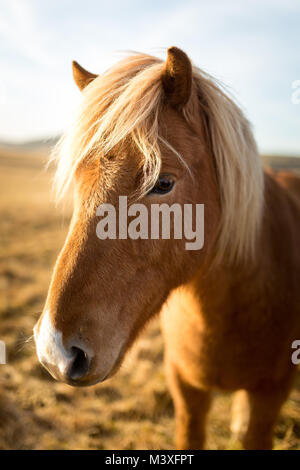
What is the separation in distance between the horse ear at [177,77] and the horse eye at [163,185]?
1.33 ft

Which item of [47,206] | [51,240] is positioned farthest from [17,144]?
[51,240]

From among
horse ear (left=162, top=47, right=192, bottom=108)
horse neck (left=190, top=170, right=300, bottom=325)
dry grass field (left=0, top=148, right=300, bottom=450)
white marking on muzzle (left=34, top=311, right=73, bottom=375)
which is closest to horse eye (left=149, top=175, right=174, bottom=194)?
horse ear (left=162, top=47, right=192, bottom=108)

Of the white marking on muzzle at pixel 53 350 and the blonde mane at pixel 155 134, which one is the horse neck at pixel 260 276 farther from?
the white marking on muzzle at pixel 53 350

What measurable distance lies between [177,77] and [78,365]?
1.33 meters

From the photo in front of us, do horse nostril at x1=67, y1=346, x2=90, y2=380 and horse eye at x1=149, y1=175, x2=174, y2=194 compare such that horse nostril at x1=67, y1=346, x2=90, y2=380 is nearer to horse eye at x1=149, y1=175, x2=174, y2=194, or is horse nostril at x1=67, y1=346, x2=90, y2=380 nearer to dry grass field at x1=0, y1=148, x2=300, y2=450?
horse eye at x1=149, y1=175, x2=174, y2=194

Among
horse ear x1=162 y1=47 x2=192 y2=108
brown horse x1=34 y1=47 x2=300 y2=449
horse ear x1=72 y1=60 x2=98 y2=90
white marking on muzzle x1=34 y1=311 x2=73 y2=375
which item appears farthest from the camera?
horse ear x1=72 y1=60 x2=98 y2=90

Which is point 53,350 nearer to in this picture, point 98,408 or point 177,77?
point 177,77

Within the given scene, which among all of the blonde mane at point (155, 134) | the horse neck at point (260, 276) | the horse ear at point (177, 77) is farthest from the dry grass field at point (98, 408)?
the horse ear at point (177, 77)

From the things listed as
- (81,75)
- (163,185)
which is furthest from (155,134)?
(81,75)

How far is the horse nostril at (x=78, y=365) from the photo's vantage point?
1311mm

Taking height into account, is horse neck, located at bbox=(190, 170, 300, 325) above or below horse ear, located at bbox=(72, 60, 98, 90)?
below

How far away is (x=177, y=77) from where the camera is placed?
160 cm

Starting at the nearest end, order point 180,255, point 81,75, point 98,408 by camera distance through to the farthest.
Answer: point 180,255 → point 81,75 → point 98,408

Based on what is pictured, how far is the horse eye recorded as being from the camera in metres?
1.54
